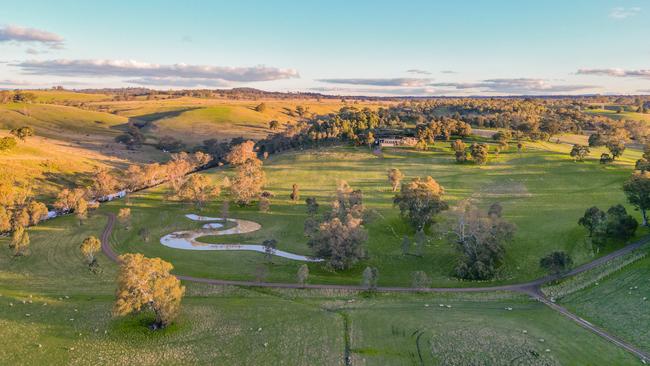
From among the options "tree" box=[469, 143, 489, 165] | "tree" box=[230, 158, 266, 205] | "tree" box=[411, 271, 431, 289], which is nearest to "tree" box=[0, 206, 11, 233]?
"tree" box=[230, 158, 266, 205]

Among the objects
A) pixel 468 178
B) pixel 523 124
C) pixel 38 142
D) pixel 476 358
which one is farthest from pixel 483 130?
pixel 38 142

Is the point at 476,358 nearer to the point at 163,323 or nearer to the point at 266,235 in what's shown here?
the point at 163,323

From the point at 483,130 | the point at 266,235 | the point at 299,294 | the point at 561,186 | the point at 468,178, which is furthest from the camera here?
the point at 483,130

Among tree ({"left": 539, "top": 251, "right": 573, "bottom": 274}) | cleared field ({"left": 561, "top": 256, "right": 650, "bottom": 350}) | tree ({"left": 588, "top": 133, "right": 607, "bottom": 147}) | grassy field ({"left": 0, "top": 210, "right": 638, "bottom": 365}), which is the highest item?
tree ({"left": 588, "top": 133, "right": 607, "bottom": 147})

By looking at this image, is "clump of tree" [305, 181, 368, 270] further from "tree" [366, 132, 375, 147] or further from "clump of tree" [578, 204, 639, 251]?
"tree" [366, 132, 375, 147]

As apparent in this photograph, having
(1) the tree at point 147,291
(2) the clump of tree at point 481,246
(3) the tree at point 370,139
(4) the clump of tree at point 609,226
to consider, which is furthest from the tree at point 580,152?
(1) the tree at point 147,291
